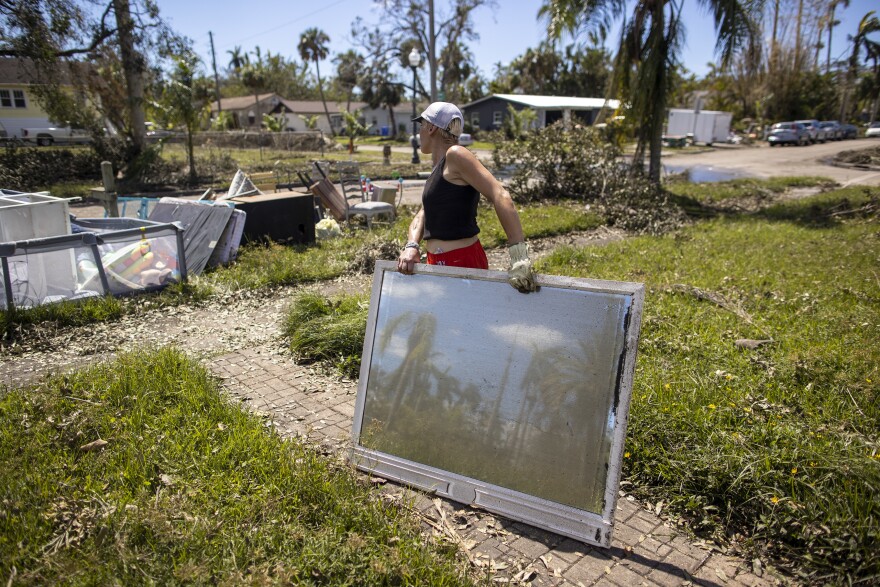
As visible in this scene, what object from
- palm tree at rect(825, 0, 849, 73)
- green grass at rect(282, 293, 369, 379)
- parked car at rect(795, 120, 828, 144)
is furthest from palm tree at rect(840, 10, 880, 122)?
green grass at rect(282, 293, 369, 379)

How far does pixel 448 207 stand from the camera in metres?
3.33

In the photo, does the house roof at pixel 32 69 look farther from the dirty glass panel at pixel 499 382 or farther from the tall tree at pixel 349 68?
the tall tree at pixel 349 68

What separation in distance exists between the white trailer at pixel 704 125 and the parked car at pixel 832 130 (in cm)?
662

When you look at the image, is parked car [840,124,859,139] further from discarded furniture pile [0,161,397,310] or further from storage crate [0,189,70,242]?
storage crate [0,189,70,242]

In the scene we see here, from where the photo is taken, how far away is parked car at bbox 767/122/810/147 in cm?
3975

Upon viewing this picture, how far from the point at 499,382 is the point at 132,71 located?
22575 millimetres

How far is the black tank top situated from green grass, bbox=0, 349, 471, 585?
59.4 inches

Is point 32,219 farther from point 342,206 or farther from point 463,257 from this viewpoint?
point 463,257

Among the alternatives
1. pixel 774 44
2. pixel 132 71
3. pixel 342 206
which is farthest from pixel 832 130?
pixel 132 71

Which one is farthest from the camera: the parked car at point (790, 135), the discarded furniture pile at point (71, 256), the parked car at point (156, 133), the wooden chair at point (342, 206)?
the parked car at point (790, 135)

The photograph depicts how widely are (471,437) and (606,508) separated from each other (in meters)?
0.73

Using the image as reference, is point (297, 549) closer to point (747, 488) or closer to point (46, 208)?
point (747, 488)

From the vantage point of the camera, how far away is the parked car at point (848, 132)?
4394 cm

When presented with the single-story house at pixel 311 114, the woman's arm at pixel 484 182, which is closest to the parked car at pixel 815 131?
the single-story house at pixel 311 114
